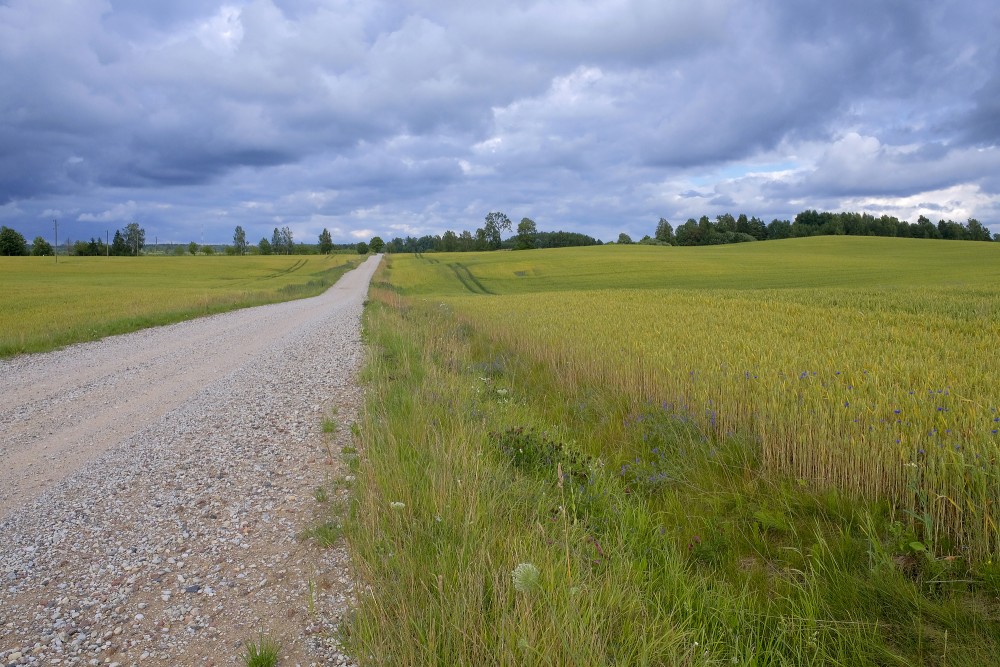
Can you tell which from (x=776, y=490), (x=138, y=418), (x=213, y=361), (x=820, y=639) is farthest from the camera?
(x=213, y=361)

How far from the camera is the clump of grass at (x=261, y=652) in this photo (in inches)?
124

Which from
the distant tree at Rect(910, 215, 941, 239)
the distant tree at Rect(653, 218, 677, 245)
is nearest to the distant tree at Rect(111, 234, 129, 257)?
the distant tree at Rect(653, 218, 677, 245)

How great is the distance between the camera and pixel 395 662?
279 cm

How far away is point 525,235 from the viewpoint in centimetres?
15550

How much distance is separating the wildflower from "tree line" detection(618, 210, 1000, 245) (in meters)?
142

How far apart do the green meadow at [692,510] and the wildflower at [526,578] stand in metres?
0.01

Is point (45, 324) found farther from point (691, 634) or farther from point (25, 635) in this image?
point (691, 634)

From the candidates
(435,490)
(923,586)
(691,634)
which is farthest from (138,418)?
(923,586)

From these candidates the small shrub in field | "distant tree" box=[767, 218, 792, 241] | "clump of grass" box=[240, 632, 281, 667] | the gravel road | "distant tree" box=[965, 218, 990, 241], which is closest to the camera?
"clump of grass" box=[240, 632, 281, 667]

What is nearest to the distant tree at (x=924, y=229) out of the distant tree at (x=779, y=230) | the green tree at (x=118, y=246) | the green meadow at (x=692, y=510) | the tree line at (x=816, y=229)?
the tree line at (x=816, y=229)

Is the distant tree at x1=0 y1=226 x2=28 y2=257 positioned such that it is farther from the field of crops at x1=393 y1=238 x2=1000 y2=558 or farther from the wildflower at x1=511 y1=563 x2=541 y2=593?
the wildflower at x1=511 y1=563 x2=541 y2=593

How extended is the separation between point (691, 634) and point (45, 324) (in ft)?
81.8

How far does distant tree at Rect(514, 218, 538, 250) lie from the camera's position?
501ft

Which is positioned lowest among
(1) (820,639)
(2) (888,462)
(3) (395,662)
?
(1) (820,639)
